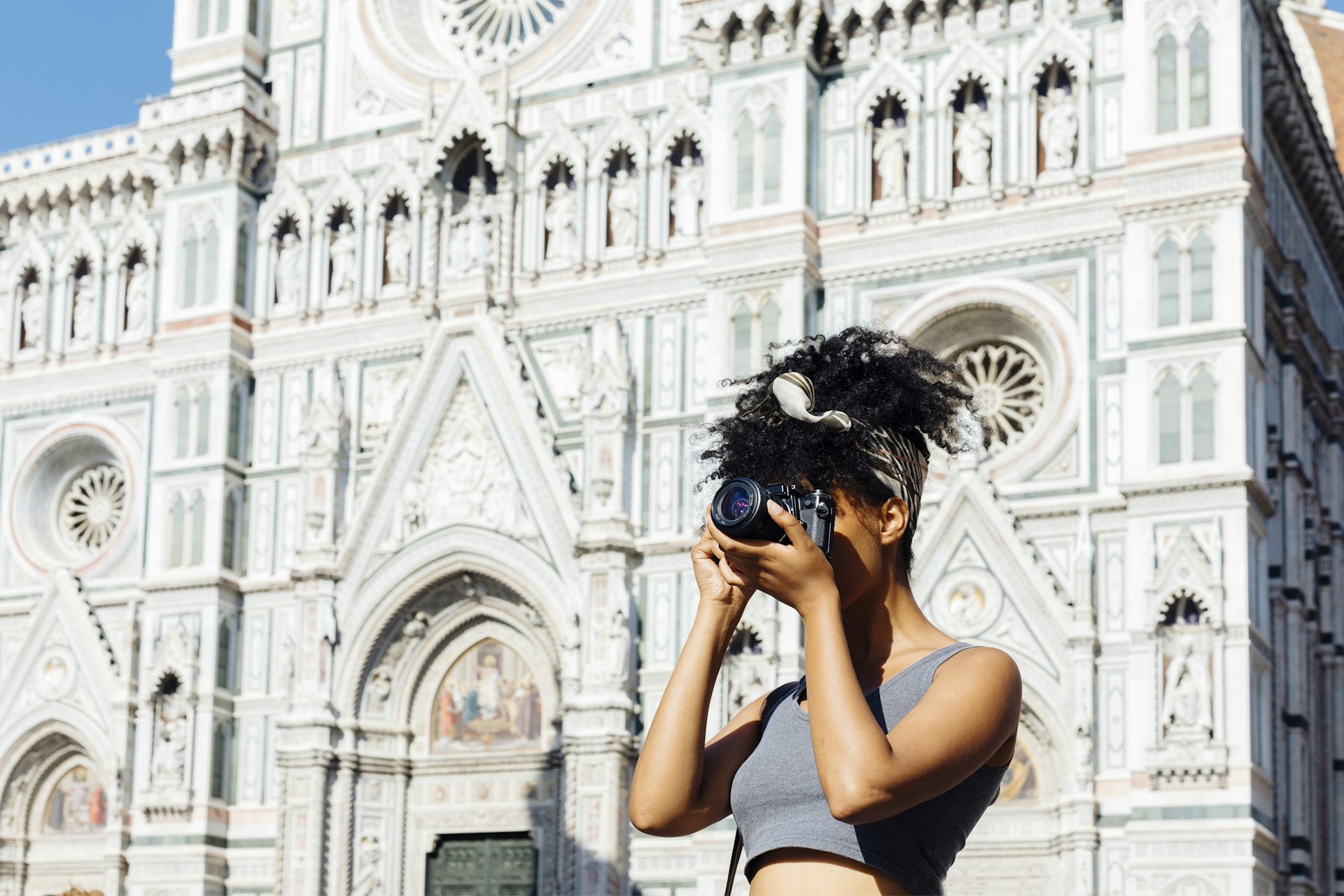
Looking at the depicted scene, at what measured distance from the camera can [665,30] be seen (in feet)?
78.8

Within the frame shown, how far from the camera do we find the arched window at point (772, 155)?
869 inches

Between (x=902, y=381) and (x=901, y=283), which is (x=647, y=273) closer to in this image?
(x=901, y=283)

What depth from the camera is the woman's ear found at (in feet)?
11.7

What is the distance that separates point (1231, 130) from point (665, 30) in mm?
7294

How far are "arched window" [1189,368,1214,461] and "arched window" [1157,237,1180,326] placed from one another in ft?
2.19

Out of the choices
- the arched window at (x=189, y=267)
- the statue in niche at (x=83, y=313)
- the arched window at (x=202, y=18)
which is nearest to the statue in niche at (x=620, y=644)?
the arched window at (x=189, y=267)

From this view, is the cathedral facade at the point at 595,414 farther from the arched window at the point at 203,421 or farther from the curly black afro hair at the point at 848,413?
the curly black afro hair at the point at 848,413

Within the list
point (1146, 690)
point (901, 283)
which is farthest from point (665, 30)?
point (1146, 690)

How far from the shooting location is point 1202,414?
63.7 ft

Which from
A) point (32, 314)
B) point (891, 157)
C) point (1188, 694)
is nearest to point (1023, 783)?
point (1188, 694)

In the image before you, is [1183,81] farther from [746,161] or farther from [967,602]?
[967,602]

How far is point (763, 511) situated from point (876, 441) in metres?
0.41

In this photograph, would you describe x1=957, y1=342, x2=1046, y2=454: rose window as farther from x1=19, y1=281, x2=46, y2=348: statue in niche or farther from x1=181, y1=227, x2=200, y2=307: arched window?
x1=19, y1=281, x2=46, y2=348: statue in niche

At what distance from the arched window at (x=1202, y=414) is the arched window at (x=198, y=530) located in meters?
12.1
